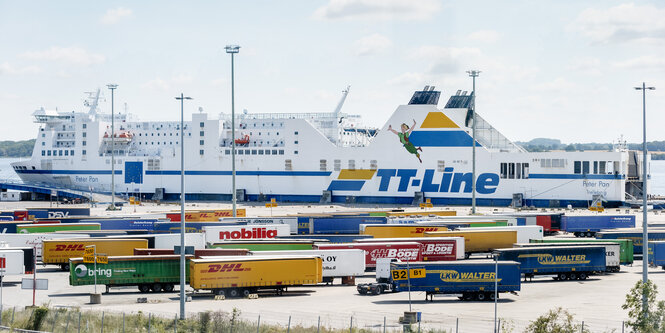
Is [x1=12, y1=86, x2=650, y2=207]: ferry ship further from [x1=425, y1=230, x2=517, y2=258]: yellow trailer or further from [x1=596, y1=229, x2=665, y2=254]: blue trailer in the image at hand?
→ [x1=425, y1=230, x2=517, y2=258]: yellow trailer

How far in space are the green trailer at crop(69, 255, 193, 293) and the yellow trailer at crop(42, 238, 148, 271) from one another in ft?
22.6

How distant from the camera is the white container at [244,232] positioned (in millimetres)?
54894

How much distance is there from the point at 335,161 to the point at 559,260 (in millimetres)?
50252

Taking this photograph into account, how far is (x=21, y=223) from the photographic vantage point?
195 ft

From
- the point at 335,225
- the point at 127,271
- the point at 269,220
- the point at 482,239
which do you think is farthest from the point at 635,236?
the point at 127,271

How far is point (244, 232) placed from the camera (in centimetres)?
5575

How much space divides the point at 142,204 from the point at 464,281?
210 feet

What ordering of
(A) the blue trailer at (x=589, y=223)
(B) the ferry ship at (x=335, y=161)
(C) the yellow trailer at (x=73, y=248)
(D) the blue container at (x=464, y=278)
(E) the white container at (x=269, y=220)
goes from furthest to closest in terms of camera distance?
1. (B) the ferry ship at (x=335, y=161)
2. (A) the blue trailer at (x=589, y=223)
3. (E) the white container at (x=269, y=220)
4. (C) the yellow trailer at (x=73, y=248)
5. (D) the blue container at (x=464, y=278)

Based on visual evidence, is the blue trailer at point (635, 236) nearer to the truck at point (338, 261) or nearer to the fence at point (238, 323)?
the truck at point (338, 261)

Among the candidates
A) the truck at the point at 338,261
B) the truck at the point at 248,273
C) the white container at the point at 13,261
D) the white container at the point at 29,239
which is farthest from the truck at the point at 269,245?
the white container at the point at 13,261

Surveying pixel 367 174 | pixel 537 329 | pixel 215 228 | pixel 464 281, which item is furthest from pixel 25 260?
pixel 367 174

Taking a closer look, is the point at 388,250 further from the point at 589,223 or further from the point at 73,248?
the point at 589,223

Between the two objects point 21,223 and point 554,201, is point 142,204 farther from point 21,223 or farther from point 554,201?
point 554,201

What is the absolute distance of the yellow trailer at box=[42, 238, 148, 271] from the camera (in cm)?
4547
